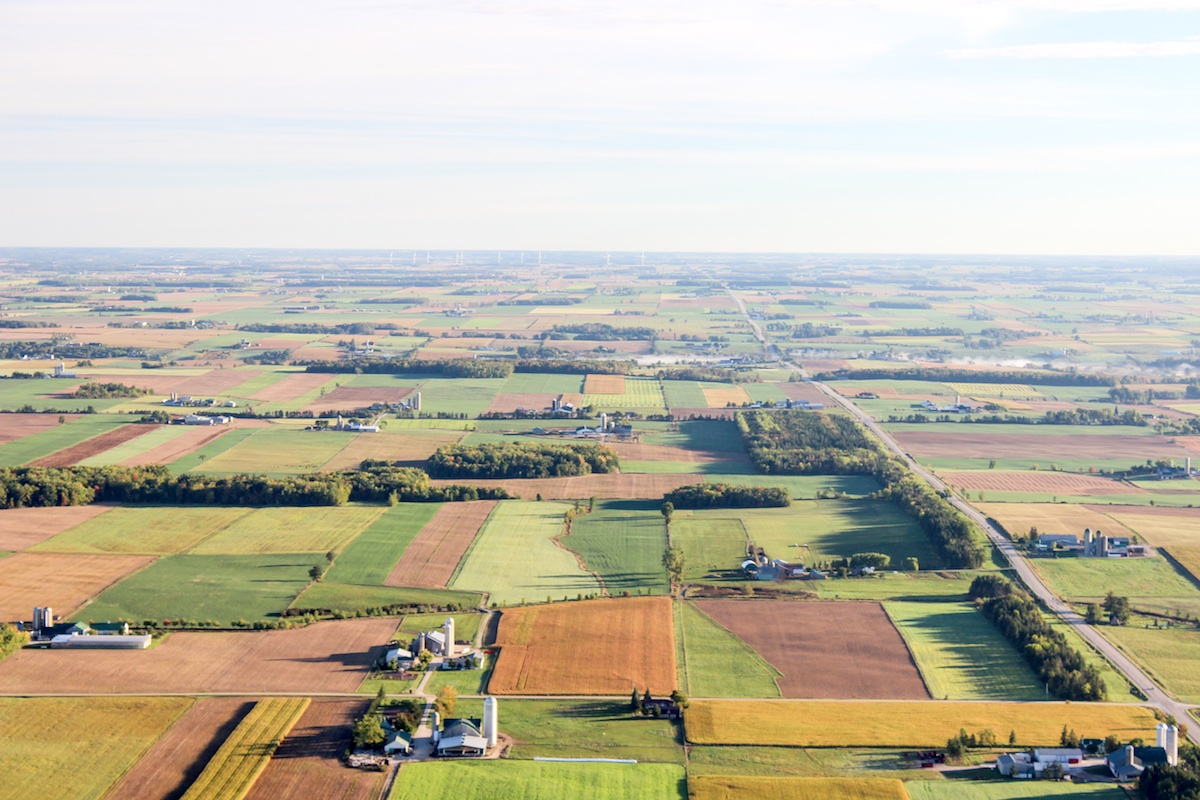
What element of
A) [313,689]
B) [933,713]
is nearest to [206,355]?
[313,689]

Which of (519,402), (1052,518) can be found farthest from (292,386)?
(1052,518)

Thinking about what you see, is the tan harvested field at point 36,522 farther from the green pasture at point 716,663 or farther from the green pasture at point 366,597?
the green pasture at point 716,663

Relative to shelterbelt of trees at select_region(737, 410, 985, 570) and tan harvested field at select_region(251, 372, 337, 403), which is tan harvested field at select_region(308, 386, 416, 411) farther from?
shelterbelt of trees at select_region(737, 410, 985, 570)

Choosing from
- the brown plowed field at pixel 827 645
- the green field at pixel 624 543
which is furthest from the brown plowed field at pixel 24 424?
the brown plowed field at pixel 827 645

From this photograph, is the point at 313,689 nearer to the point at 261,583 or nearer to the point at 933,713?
the point at 261,583

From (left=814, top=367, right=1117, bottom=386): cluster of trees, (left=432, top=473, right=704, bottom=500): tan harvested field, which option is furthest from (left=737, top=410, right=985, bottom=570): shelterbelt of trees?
(left=814, top=367, right=1117, bottom=386): cluster of trees
